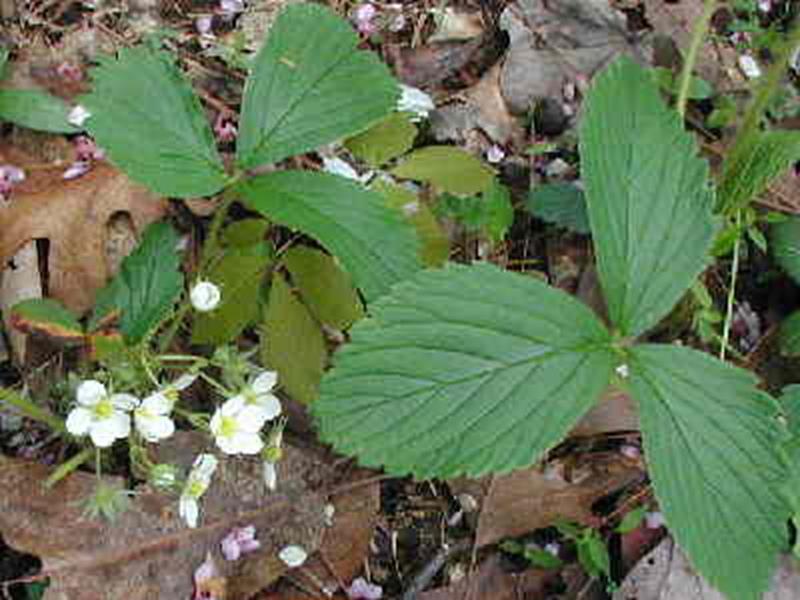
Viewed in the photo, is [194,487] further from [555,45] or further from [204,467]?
[555,45]

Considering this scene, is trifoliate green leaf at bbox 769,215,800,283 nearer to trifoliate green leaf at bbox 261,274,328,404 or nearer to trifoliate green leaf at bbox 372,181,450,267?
trifoliate green leaf at bbox 372,181,450,267

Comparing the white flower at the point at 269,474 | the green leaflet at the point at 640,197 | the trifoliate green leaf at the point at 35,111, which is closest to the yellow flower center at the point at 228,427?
the white flower at the point at 269,474

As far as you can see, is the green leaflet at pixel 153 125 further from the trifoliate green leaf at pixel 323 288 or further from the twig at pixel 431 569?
the twig at pixel 431 569

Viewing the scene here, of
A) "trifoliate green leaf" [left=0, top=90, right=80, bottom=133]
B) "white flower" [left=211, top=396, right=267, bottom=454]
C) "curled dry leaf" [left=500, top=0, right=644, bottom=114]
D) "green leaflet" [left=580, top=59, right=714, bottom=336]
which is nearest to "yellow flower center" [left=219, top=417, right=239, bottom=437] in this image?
"white flower" [left=211, top=396, right=267, bottom=454]

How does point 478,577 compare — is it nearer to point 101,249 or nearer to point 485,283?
point 485,283

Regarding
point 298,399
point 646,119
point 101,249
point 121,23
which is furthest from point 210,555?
point 121,23

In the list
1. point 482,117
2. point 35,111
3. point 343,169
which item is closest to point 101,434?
point 343,169
